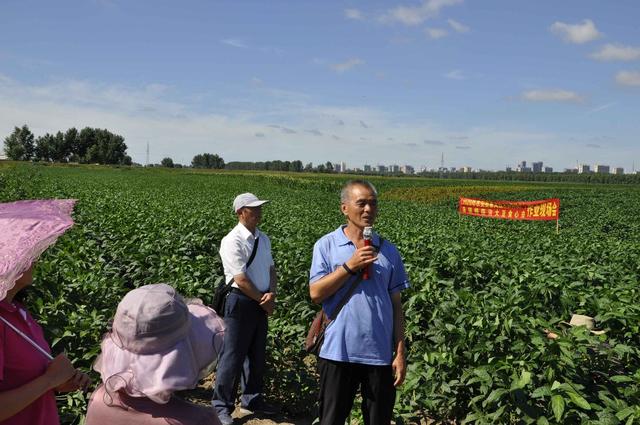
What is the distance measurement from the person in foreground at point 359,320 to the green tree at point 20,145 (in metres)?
123

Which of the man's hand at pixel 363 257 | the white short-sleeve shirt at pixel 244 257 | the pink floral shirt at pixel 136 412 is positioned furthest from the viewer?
the white short-sleeve shirt at pixel 244 257

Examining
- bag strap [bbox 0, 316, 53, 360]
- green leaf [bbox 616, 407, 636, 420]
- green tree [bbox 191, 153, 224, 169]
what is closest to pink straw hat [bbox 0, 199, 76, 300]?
bag strap [bbox 0, 316, 53, 360]

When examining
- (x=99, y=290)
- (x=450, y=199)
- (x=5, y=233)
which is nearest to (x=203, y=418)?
(x=5, y=233)

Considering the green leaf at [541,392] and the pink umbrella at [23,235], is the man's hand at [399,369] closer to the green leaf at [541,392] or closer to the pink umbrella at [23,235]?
the green leaf at [541,392]

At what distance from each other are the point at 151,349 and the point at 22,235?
0.62 m

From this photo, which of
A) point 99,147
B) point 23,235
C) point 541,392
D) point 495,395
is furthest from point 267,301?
point 99,147

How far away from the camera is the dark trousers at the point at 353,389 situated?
9.29 ft

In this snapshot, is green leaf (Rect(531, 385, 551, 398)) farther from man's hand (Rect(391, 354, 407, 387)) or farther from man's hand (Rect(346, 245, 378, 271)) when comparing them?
man's hand (Rect(346, 245, 378, 271))

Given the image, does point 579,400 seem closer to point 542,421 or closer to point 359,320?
point 542,421

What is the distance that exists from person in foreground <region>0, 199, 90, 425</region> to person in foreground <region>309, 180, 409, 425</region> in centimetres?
131

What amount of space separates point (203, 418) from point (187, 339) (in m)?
0.34

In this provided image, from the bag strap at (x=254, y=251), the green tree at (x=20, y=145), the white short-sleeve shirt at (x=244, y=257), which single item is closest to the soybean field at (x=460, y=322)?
the white short-sleeve shirt at (x=244, y=257)

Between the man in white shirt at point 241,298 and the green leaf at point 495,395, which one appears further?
the man in white shirt at point 241,298

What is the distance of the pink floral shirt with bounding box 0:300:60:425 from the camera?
1828mm
